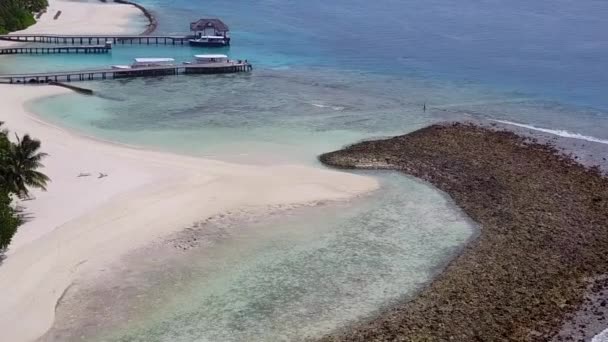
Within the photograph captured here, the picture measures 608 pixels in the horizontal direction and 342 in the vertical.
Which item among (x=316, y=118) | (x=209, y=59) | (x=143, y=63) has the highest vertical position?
(x=209, y=59)

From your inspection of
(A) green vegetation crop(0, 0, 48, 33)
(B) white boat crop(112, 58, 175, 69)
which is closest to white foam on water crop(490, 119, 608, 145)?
(B) white boat crop(112, 58, 175, 69)

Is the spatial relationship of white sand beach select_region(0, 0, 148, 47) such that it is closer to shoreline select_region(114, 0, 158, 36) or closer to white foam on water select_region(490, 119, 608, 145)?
shoreline select_region(114, 0, 158, 36)

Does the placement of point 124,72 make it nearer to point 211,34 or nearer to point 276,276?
point 211,34

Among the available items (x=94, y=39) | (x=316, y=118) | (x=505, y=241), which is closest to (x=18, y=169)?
(x=505, y=241)

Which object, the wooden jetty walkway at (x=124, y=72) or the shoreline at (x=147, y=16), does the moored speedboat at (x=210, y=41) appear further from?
the wooden jetty walkway at (x=124, y=72)

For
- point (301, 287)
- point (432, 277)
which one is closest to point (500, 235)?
point (432, 277)

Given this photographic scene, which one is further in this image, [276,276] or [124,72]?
[124,72]

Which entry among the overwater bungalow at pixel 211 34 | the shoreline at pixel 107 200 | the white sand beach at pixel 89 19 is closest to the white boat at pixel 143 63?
the overwater bungalow at pixel 211 34
